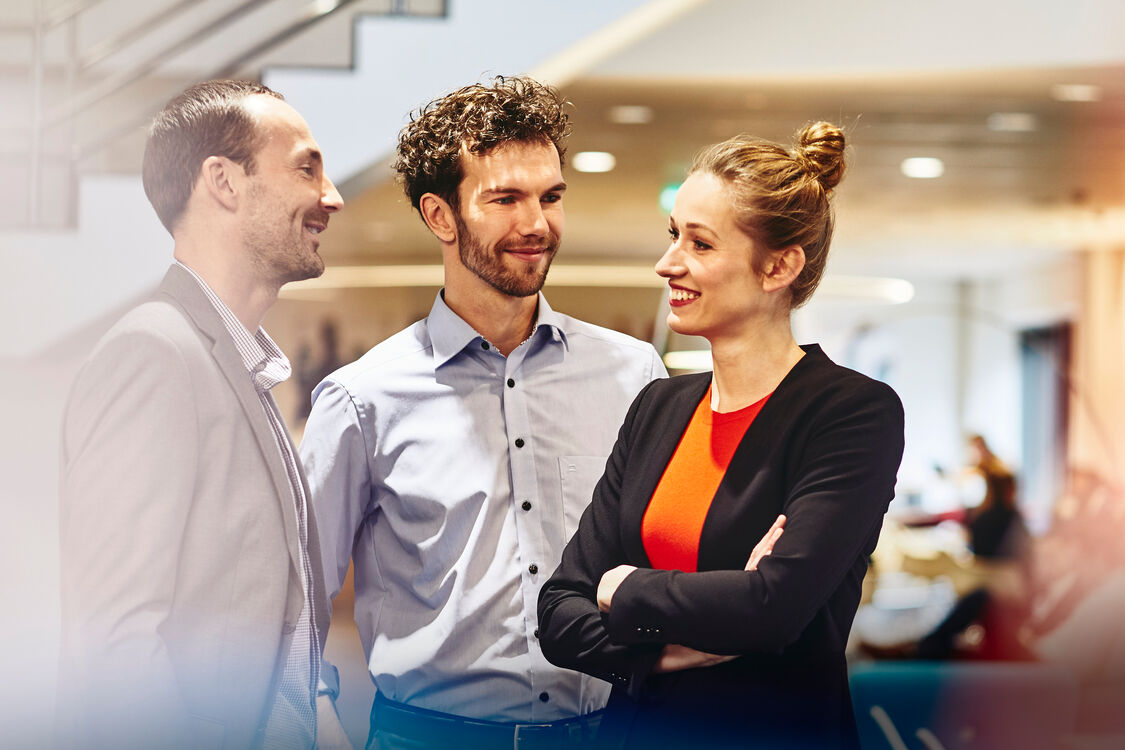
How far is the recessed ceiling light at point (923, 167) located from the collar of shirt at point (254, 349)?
5.22m

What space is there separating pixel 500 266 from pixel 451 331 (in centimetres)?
14

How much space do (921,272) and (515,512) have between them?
1006 cm

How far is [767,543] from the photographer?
1242 mm

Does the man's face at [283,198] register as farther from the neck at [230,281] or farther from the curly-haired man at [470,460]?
the curly-haired man at [470,460]

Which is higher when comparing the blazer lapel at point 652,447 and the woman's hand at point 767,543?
the blazer lapel at point 652,447

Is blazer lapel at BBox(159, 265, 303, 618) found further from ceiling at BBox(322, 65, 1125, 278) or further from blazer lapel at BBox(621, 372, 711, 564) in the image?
ceiling at BBox(322, 65, 1125, 278)

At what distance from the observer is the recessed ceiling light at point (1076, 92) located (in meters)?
4.75

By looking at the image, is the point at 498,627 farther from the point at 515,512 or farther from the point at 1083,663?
the point at 1083,663

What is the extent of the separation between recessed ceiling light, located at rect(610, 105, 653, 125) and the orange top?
150 inches

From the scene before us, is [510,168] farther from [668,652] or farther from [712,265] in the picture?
[668,652]

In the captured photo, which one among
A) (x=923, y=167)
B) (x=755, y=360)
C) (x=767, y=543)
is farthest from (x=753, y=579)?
→ (x=923, y=167)

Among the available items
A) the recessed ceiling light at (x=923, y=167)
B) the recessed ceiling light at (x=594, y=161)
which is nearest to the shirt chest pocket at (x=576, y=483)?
the recessed ceiling light at (x=594, y=161)

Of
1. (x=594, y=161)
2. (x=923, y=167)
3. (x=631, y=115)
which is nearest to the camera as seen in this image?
(x=631, y=115)

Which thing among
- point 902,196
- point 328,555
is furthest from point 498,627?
point 902,196
